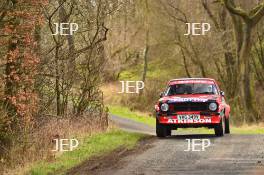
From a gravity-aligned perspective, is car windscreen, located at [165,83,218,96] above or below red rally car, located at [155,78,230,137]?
above

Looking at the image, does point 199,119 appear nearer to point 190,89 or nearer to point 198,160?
point 190,89

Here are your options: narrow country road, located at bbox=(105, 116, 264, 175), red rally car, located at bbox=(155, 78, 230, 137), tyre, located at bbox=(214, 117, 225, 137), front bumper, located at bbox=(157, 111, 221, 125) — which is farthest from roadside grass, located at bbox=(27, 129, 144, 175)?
tyre, located at bbox=(214, 117, 225, 137)

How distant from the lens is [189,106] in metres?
19.0

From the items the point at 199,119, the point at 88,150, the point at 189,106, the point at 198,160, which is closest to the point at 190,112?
the point at 189,106

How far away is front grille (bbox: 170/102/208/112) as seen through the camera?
1897 centimetres

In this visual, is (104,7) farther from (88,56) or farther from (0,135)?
(0,135)

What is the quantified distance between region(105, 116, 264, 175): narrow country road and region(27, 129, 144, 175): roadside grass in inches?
43.1

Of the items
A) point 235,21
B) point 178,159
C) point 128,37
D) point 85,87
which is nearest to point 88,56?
point 85,87

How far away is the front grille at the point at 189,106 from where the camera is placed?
19.0m

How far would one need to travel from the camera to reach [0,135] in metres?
16.9

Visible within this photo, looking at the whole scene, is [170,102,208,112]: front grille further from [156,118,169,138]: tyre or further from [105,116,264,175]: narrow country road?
[105,116,264,175]: narrow country road

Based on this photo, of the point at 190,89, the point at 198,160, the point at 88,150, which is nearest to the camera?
the point at 198,160

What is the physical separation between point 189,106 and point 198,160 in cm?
476

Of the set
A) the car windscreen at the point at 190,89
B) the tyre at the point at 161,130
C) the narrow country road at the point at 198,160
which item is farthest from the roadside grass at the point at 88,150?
the car windscreen at the point at 190,89
